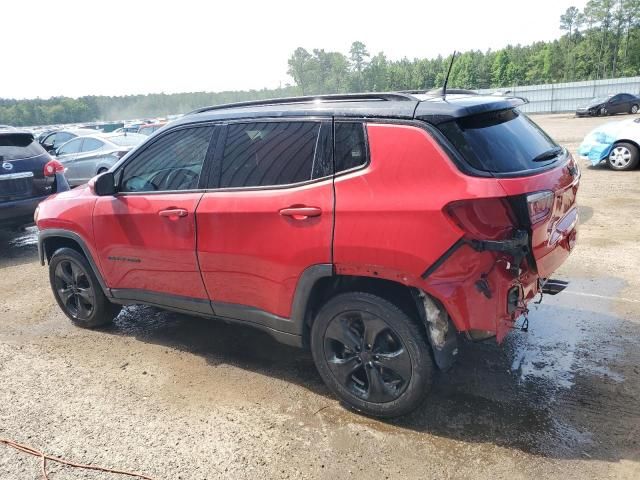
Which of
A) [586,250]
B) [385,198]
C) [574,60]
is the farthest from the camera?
[574,60]

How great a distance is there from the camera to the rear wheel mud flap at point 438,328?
2.83 m

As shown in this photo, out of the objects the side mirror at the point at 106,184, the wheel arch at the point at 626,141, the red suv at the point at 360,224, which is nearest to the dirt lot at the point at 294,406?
the red suv at the point at 360,224

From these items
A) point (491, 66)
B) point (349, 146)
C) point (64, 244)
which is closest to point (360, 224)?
point (349, 146)

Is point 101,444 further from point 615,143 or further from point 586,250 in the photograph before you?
point 615,143

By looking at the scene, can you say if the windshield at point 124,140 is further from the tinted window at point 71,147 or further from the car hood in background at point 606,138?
the car hood in background at point 606,138

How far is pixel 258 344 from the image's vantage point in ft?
13.8

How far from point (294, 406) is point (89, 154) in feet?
36.7

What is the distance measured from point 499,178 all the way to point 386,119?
2.36 feet

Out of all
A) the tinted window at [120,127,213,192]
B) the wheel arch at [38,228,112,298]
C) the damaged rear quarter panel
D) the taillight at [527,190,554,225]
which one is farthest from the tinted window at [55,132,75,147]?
the taillight at [527,190,554,225]

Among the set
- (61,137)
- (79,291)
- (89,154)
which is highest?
(61,137)

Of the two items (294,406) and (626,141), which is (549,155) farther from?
(626,141)

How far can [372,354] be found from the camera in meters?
3.06

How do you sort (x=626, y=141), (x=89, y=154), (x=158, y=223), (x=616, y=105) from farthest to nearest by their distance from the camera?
(x=616, y=105) < (x=89, y=154) < (x=626, y=141) < (x=158, y=223)

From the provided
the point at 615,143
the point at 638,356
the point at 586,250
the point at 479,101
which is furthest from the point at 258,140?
the point at 615,143
